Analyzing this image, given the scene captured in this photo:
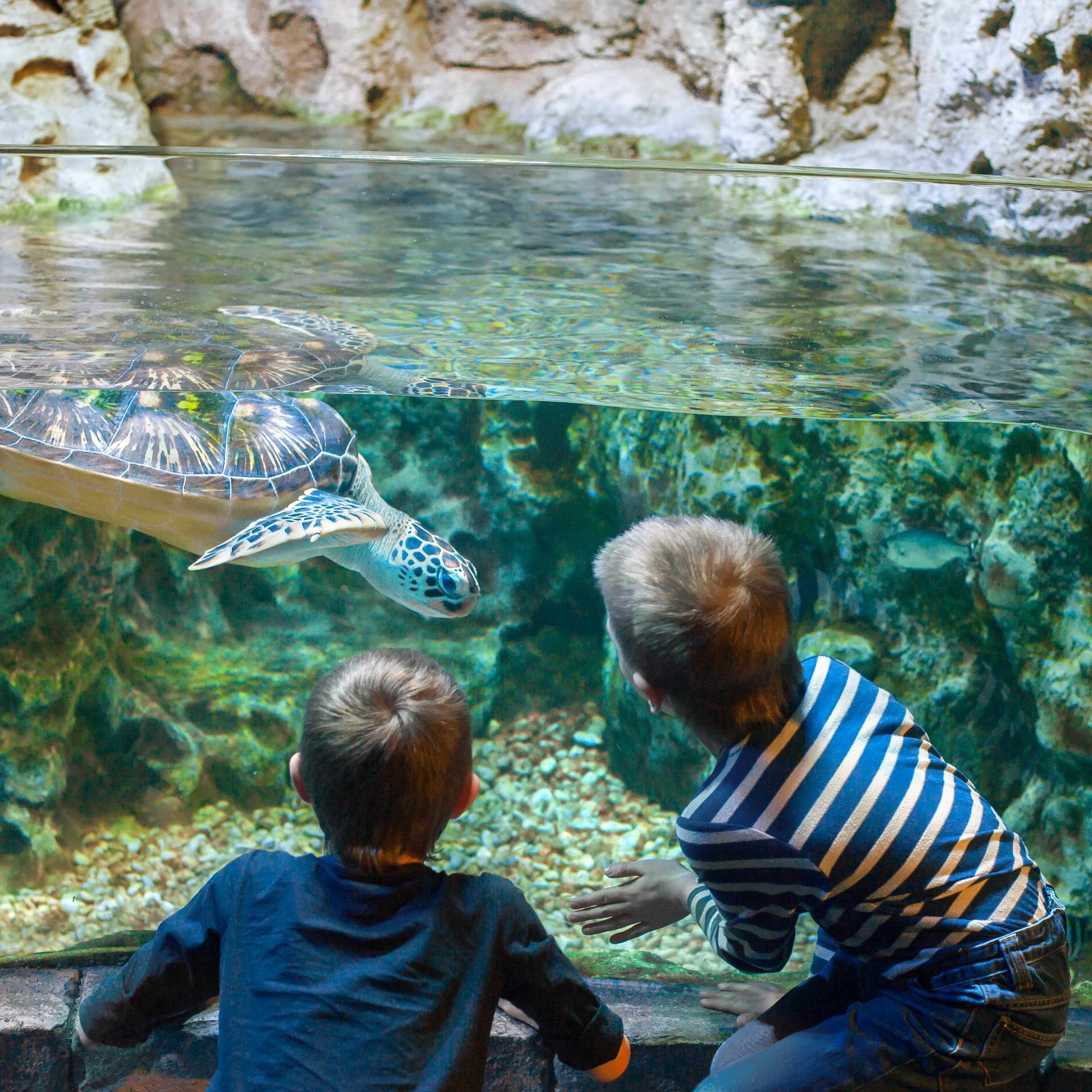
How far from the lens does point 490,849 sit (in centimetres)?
245

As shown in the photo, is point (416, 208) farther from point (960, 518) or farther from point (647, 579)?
point (647, 579)

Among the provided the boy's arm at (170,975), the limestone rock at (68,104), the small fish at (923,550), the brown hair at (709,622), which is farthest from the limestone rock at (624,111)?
the boy's arm at (170,975)

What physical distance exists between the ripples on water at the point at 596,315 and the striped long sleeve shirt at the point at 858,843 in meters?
1.30

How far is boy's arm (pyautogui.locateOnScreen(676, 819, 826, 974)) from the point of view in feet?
4.48

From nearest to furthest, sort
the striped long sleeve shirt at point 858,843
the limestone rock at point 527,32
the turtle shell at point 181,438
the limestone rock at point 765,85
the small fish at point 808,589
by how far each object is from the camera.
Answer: the striped long sleeve shirt at point 858,843, the turtle shell at point 181,438, the small fish at point 808,589, the limestone rock at point 765,85, the limestone rock at point 527,32

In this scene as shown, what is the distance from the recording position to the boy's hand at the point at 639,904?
1.77m

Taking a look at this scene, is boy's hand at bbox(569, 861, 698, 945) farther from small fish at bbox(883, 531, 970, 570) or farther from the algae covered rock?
small fish at bbox(883, 531, 970, 570)

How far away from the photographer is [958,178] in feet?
6.73

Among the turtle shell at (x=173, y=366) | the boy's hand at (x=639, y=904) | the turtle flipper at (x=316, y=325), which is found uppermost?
the turtle flipper at (x=316, y=325)

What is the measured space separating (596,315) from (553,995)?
1.87 m

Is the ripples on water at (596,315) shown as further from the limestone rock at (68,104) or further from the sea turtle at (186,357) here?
the limestone rock at (68,104)

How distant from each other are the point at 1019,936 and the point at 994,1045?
0.59 ft

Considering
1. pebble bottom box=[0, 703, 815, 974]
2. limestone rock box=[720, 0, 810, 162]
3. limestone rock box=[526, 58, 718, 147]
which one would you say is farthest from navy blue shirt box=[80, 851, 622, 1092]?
limestone rock box=[526, 58, 718, 147]

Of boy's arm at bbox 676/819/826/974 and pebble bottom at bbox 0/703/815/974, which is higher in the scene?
boy's arm at bbox 676/819/826/974
